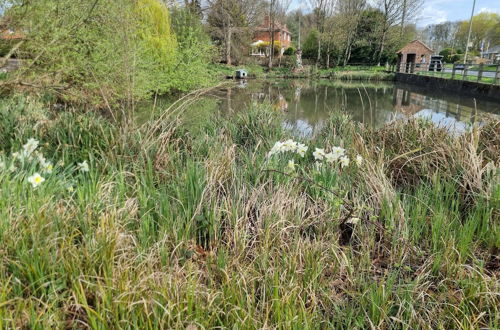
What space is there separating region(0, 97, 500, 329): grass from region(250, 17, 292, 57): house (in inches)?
1494

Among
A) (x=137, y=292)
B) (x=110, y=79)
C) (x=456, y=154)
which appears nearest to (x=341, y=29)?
(x=110, y=79)

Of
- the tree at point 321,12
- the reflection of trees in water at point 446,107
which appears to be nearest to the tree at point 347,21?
the tree at point 321,12

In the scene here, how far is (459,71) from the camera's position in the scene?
27.8 m

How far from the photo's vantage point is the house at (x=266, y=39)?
140 ft

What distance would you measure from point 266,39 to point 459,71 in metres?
26.3

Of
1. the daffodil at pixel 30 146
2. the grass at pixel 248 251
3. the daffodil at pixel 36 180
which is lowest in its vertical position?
the grass at pixel 248 251

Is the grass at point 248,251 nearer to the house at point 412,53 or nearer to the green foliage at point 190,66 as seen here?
the green foliage at point 190,66

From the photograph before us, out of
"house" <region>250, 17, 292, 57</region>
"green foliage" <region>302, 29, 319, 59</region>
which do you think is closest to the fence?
"green foliage" <region>302, 29, 319, 59</region>

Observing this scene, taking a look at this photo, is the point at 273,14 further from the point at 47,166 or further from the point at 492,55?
the point at 47,166

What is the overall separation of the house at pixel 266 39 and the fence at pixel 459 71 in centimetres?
1535

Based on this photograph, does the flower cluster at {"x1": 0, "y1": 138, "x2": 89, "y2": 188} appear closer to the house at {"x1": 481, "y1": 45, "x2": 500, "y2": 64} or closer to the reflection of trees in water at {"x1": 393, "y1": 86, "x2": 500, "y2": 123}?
the reflection of trees in water at {"x1": 393, "y1": 86, "x2": 500, "y2": 123}

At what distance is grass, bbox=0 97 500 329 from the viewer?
5.74 ft

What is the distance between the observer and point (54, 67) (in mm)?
7816

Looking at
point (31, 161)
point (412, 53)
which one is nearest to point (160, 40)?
point (31, 161)
